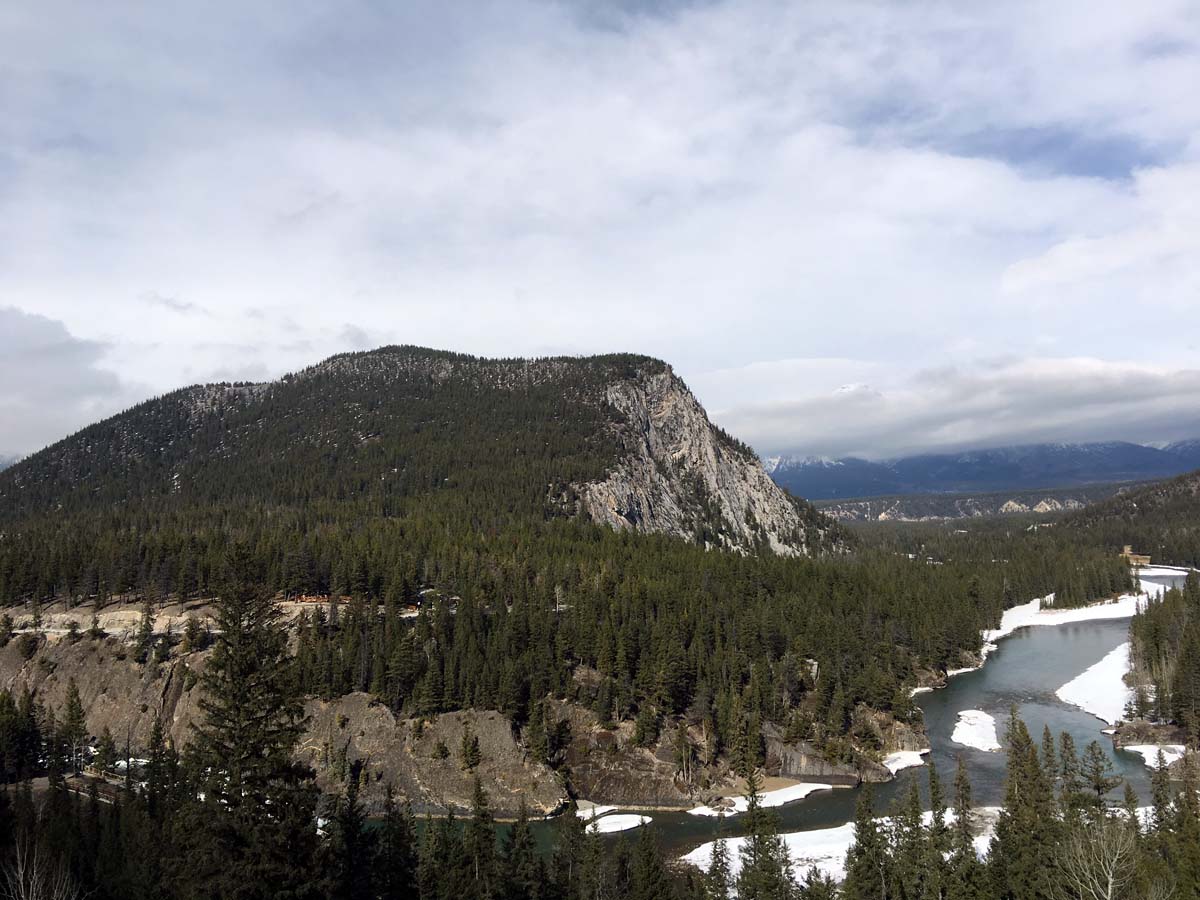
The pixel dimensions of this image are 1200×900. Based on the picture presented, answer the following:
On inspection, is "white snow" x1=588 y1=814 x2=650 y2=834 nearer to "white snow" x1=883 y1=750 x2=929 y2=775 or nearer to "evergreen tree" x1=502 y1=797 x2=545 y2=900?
"evergreen tree" x1=502 y1=797 x2=545 y2=900

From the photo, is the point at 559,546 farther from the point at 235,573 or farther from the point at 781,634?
the point at 235,573

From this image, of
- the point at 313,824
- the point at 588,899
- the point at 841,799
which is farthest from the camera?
the point at 841,799

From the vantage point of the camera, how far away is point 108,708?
96.7 m

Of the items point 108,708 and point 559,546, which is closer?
point 108,708

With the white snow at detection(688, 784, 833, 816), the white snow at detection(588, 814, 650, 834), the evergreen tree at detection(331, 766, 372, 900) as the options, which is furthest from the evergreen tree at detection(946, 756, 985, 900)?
the evergreen tree at detection(331, 766, 372, 900)

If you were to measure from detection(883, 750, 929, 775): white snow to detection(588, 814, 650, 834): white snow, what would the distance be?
2733cm

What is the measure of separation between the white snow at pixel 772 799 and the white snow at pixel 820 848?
7.63 meters

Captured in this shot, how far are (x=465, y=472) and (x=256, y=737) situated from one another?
16766 centimetres

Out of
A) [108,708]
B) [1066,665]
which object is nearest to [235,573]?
[108,708]

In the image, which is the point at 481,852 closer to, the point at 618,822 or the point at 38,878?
the point at 618,822

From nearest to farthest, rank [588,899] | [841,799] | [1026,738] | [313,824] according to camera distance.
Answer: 1. [313,824]
2. [588,899]
3. [1026,738]
4. [841,799]

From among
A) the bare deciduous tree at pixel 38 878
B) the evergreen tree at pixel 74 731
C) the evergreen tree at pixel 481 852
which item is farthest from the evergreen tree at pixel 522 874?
the evergreen tree at pixel 74 731

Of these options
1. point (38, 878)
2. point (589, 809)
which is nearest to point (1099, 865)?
point (38, 878)

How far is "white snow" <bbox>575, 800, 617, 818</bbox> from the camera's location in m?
75.0
